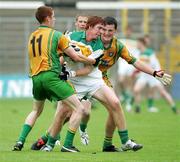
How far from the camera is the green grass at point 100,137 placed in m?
13.5

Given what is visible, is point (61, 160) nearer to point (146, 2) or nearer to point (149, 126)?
point (149, 126)

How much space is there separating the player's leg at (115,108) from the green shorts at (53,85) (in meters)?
0.59

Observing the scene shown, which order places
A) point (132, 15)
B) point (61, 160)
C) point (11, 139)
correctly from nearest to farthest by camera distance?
point (61, 160)
point (11, 139)
point (132, 15)

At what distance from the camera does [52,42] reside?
1420 centimetres

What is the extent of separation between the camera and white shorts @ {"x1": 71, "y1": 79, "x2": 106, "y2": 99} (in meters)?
14.8

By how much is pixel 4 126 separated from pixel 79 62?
22.2 ft

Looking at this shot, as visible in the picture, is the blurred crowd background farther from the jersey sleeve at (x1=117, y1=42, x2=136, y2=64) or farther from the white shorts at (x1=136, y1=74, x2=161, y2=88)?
the jersey sleeve at (x1=117, y1=42, x2=136, y2=64)

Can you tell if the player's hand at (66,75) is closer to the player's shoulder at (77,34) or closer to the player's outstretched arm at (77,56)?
the player's outstretched arm at (77,56)

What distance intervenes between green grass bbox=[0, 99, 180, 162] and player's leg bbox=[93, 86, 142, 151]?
219 millimetres

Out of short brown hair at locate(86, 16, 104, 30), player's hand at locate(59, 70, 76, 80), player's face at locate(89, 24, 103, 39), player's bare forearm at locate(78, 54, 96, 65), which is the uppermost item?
short brown hair at locate(86, 16, 104, 30)

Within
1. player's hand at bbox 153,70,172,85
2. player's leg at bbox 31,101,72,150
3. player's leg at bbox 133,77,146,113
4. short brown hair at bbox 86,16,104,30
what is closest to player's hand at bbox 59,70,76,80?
player's leg at bbox 31,101,72,150

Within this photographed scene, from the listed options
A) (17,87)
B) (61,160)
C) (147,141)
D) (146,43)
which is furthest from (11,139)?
(17,87)

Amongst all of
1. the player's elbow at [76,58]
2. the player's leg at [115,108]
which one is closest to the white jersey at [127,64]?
the player's leg at [115,108]

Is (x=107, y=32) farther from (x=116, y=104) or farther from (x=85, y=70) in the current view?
(x=116, y=104)
